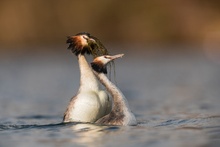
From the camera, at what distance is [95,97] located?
46.4 ft

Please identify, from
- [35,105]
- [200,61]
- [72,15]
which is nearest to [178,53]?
[200,61]

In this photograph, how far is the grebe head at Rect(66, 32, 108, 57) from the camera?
1444 centimetres

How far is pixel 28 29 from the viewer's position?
5741 cm

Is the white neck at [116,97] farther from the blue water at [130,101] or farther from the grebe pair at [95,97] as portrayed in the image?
the blue water at [130,101]

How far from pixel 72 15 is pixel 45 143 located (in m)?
46.6

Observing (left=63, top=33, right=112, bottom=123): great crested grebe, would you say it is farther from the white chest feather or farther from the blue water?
the blue water

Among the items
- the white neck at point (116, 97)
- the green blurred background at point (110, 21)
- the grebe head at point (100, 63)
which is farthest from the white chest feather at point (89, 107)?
the green blurred background at point (110, 21)

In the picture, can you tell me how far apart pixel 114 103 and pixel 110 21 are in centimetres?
4562

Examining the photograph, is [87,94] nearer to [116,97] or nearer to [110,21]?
[116,97]

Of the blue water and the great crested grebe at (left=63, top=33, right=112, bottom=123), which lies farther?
the great crested grebe at (left=63, top=33, right=112, bottom=123)

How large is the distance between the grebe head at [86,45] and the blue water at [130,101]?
1.32 meters

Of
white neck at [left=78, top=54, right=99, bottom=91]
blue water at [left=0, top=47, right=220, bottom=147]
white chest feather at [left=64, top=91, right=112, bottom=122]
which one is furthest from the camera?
white neck at [left=78, top=54, right=99, bottom=91]

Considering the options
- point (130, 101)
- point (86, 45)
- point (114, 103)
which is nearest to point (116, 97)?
point (114, 103)

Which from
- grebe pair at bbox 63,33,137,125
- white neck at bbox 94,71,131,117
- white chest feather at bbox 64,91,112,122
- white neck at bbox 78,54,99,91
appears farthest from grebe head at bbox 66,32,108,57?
white chest feather at bbox 64,91,112,122
